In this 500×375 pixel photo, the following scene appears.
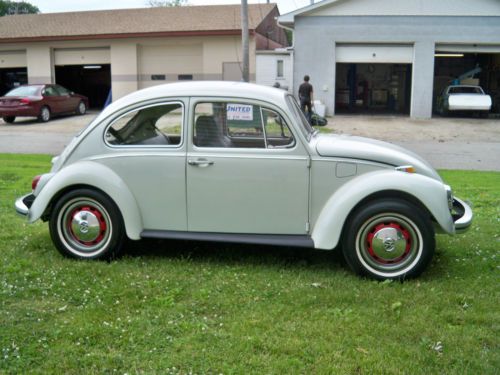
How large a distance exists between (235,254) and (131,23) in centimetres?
2534

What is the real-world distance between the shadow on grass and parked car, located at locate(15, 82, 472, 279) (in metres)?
0.39

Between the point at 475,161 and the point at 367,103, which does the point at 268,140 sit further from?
the point at 367,103

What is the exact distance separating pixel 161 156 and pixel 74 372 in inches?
92.6

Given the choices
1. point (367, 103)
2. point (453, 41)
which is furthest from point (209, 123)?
point (367, 103)

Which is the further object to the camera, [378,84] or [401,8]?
[378,84]

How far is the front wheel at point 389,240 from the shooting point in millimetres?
4809

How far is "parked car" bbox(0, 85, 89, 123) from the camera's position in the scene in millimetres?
21953

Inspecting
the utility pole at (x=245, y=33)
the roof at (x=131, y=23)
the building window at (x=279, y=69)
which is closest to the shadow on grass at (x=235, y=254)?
the utility pole at (x=245, y=33)

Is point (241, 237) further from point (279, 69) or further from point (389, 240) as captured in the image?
point (279, 69)

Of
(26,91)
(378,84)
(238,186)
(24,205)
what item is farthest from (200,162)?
(378,84)

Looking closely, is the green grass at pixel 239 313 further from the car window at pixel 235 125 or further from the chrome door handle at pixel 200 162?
the car window at pixel 235 125

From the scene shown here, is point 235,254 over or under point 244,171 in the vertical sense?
under

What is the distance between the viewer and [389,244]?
4.85 m

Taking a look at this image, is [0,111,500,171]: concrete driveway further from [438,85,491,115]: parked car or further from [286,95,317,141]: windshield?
[286,95,317,141]: windshield
